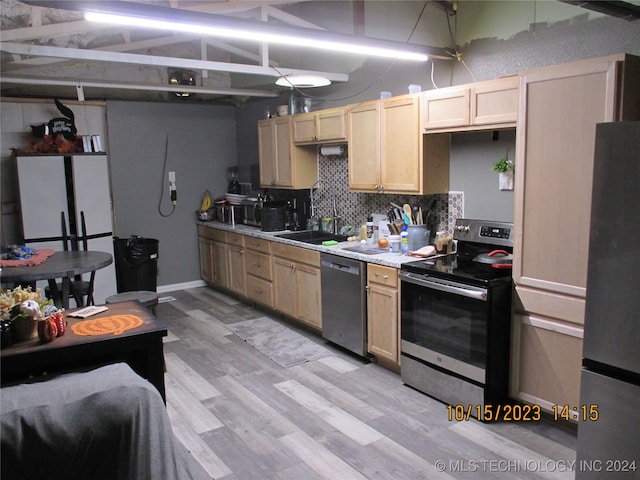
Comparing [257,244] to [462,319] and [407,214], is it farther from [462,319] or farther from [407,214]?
[462,319]

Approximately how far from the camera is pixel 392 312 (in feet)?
12.2

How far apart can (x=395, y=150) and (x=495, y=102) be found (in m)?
0.97

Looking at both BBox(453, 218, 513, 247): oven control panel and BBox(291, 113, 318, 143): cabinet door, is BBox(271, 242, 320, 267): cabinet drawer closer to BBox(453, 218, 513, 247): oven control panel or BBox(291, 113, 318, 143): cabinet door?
BBox(291, 113, 318, 143): cabinet door

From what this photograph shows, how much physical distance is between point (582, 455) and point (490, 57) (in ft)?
8.66

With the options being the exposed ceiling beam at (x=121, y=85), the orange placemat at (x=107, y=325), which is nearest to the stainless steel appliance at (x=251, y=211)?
the exposed ceiling beam at (x=121, y=85)

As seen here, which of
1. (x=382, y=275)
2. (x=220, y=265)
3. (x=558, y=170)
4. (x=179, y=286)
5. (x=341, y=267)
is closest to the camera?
(x=558, y=170)

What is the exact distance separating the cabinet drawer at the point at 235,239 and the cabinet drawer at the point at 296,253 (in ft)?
2.29

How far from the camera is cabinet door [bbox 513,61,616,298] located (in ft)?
8.48

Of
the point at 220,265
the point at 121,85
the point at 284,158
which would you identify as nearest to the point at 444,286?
the point at 284,158

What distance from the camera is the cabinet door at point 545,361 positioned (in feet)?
9.18

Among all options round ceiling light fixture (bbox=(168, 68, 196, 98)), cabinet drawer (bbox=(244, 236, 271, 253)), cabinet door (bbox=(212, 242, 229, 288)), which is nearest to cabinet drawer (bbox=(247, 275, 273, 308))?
cabinet drawer (bbox=(244, 236, 271, 253))

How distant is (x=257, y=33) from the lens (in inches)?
112

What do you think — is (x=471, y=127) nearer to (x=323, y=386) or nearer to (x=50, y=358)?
(x=323, y=386)

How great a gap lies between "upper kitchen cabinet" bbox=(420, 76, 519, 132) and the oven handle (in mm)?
1044
